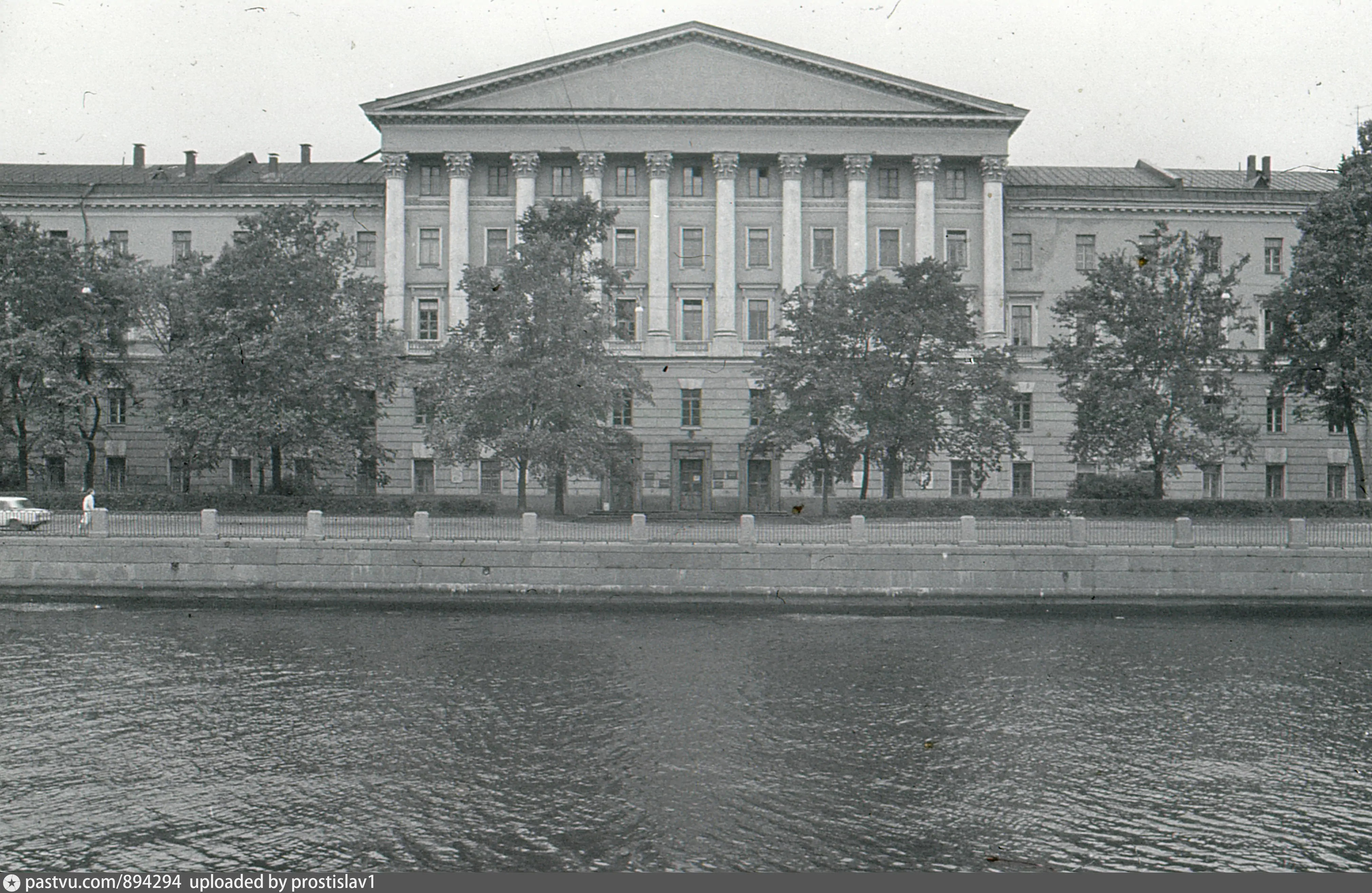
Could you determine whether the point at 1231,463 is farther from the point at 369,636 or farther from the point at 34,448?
the point at 34,448

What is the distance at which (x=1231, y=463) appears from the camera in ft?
167

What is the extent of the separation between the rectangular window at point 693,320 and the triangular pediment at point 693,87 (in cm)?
887

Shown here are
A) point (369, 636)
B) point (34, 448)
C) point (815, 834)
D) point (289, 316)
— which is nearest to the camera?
point (815, 834)

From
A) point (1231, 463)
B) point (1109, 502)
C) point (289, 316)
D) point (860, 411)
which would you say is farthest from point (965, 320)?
point (289, 316)

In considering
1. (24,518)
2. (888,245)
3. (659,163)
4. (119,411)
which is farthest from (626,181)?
(24,518)

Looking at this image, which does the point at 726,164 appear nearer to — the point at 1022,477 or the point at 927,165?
the point at 927,165

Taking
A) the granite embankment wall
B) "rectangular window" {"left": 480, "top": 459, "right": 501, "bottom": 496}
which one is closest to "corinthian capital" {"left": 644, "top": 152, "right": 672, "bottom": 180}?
"rectangular window" {"left": 480, "top": 459, "right": 501, "bottom": 496}

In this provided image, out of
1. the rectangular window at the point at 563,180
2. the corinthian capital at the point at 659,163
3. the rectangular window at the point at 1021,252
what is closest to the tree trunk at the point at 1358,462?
the rectangular window at the point at 1021,252

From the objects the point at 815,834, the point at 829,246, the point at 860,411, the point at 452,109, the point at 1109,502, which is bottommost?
the point at 815,834

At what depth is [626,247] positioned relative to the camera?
5231 centimetres

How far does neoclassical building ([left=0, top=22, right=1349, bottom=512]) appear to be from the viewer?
50531mm

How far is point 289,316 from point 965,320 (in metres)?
23.9

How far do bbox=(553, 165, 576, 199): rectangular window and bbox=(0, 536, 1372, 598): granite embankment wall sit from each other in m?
27.7

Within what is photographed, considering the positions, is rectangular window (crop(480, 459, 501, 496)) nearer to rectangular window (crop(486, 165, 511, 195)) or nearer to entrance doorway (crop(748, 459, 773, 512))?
entrance doorway (crop(748, 459, 773, 512))
